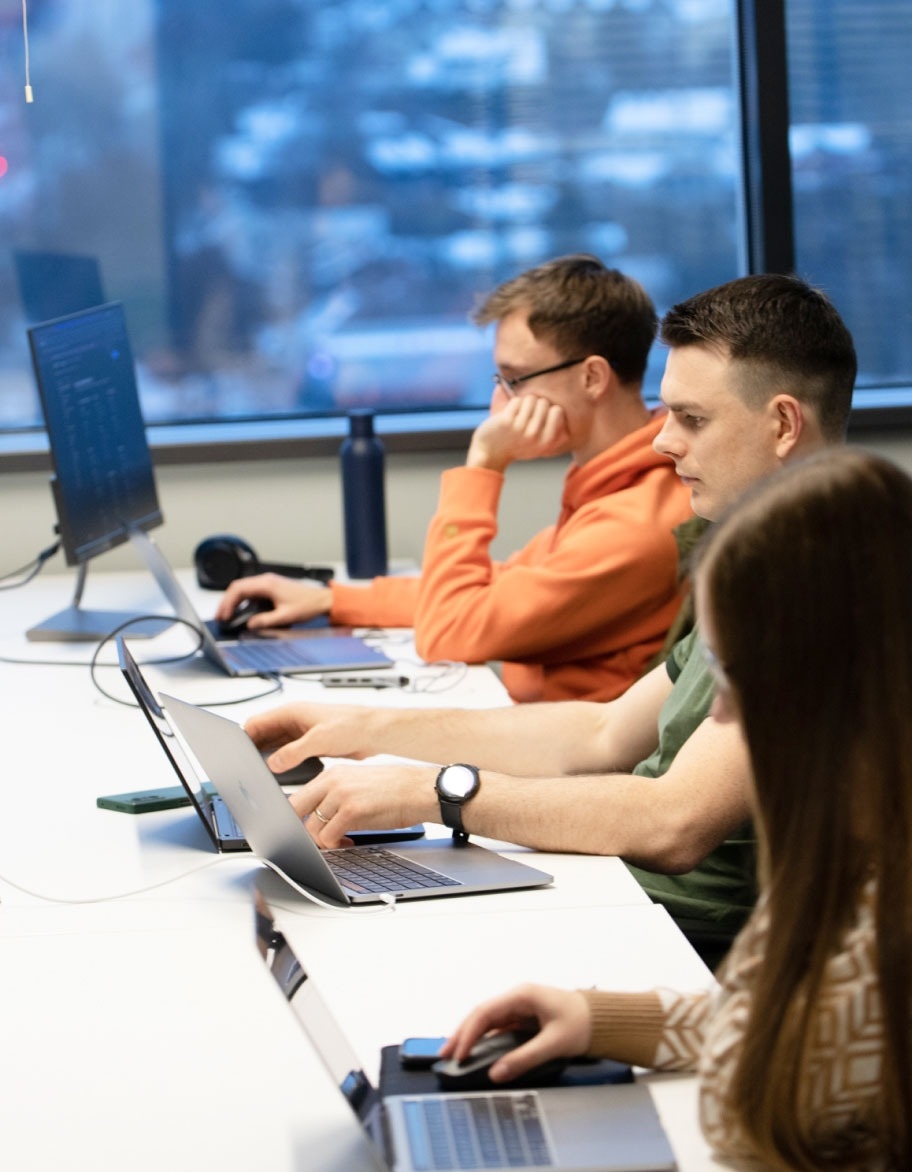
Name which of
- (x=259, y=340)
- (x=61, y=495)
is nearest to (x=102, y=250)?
(x=259, y=340)

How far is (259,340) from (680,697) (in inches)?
83.3

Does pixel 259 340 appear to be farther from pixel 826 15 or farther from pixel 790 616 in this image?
pixel 790 616

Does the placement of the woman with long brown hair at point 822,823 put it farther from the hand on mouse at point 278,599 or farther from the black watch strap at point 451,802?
the hand on mouse at point 278,599

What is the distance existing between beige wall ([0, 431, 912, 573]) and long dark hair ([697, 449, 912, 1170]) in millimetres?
2442

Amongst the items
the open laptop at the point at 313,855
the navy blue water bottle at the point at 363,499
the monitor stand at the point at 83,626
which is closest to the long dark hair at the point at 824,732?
the open laptop at the point at 313,855

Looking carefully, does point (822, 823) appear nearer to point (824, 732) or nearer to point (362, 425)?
point (824, 732)

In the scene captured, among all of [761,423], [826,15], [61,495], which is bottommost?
[61,495]

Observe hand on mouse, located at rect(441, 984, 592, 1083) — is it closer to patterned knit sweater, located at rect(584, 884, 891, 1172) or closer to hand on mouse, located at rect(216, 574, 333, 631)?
patterned knit sweater, located at rect(584, 884, 891, 1172)

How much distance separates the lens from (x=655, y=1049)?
94 centimetres

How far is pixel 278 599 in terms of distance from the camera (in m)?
2.53

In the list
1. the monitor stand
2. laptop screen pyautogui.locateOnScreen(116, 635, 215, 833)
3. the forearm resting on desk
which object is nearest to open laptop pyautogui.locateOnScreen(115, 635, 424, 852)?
laptop screen pyautogui.locateOnScreen(116, 635, 215, 833)

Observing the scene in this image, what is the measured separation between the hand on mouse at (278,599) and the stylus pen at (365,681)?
0.39 metres

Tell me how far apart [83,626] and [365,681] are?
0.62m

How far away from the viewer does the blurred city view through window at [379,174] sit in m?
3.36
